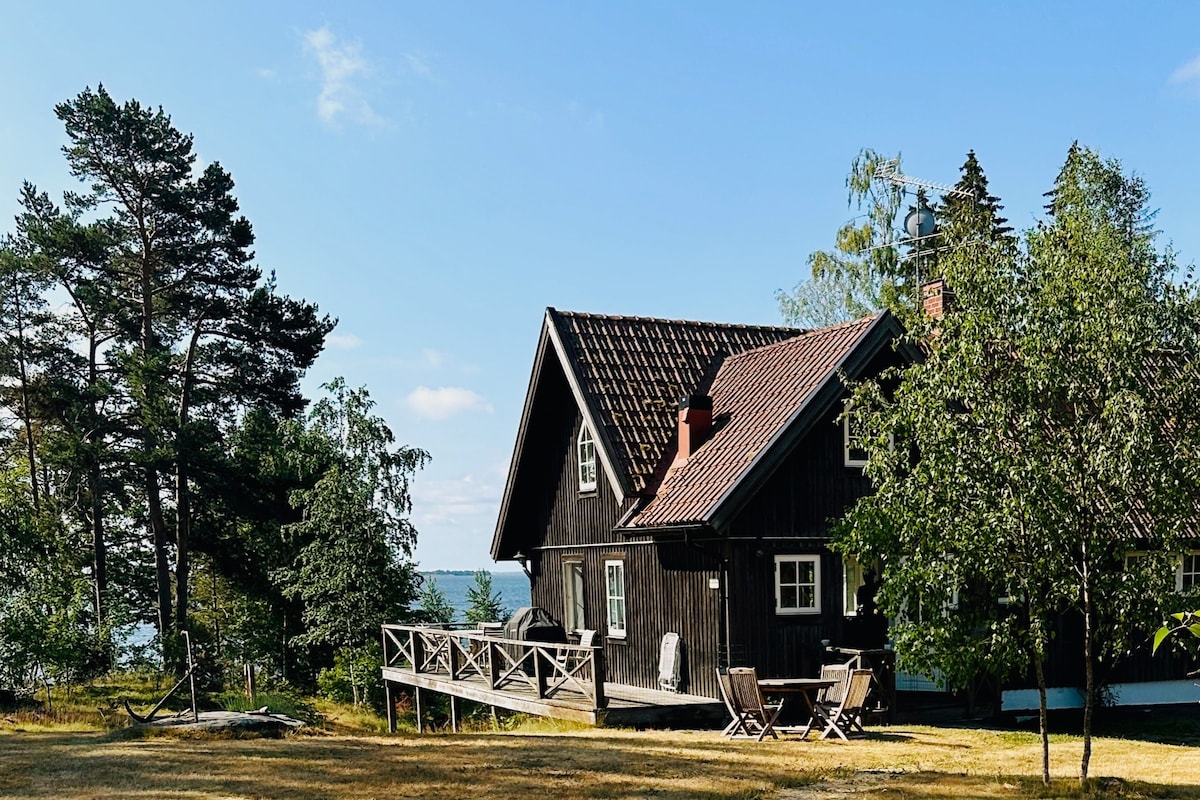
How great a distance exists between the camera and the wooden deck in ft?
59.0

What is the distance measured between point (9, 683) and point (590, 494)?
15010 mm

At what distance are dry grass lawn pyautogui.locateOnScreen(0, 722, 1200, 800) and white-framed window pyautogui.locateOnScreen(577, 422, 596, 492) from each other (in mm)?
5777

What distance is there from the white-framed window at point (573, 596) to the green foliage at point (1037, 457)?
37.7 ft

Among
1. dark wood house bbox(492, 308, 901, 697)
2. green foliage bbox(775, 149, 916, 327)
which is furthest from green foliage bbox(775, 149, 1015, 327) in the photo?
dark wood house bbox(492, 308, 901, 697)

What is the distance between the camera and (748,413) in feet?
68.1

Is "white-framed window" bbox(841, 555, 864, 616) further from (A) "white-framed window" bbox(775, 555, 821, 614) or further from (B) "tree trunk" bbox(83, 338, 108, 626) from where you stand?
(B) "tree trunk" bbox(83, 338, 108, 626)

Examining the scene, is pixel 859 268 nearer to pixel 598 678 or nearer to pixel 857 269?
pixel 857 269

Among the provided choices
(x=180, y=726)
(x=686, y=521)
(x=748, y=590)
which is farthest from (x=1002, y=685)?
(x=180, y=726)

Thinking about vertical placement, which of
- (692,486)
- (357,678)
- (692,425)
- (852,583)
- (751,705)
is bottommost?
(357,678)

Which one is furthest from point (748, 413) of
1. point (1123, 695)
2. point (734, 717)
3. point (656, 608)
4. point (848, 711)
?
point (1123, 695)

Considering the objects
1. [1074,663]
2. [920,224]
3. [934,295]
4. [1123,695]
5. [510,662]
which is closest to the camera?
[510,662]

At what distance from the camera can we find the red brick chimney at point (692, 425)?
21.1m

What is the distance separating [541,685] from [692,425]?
5254 mm

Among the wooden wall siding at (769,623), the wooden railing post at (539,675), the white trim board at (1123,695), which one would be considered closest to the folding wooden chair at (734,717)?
the wooden wall siding at (769,623)
